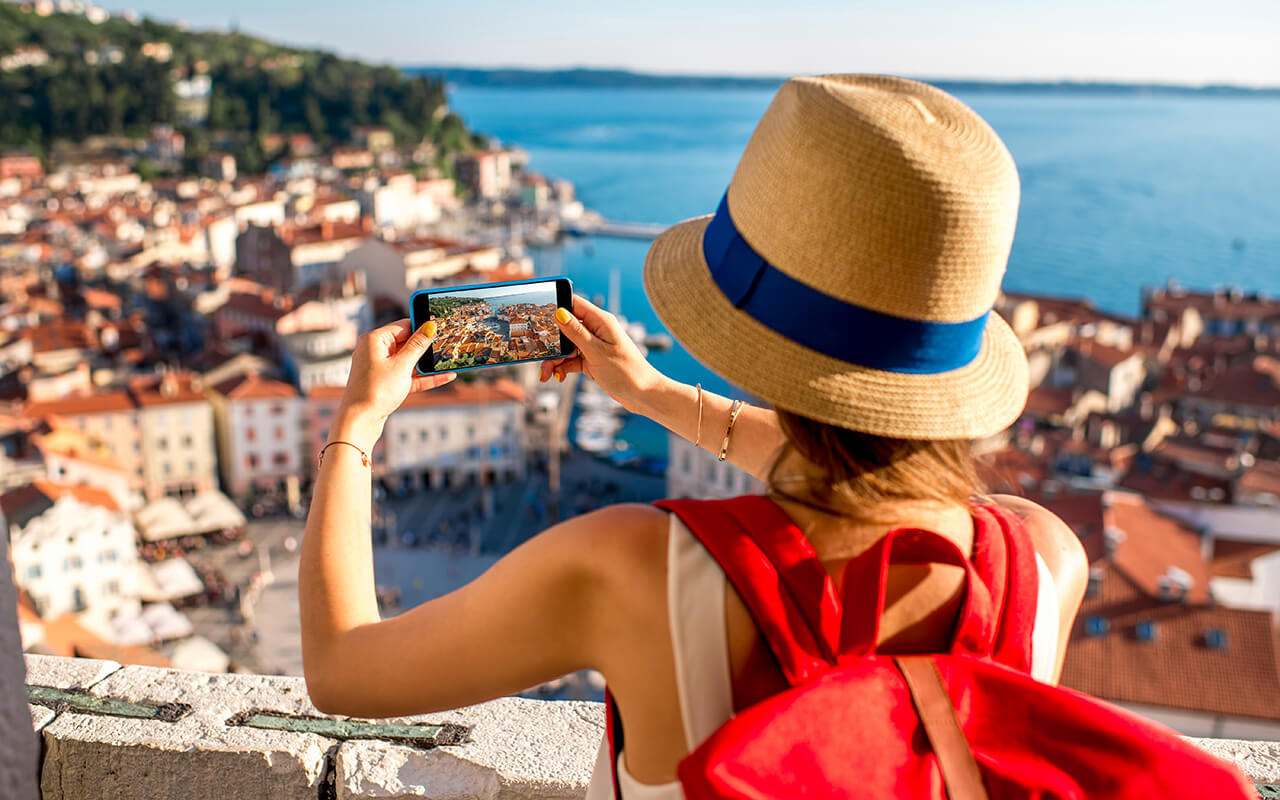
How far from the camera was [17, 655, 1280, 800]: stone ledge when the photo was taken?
1.24 m

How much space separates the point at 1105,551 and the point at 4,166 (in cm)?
4389

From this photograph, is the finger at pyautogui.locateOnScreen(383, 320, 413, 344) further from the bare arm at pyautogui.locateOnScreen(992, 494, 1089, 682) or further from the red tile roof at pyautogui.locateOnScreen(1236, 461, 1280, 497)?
the red tile roof at pyautogui.locateOnScreen(1236, 461, 1280, 497)

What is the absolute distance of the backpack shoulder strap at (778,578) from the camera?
2.02 feet

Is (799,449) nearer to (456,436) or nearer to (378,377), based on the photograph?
(378,377)

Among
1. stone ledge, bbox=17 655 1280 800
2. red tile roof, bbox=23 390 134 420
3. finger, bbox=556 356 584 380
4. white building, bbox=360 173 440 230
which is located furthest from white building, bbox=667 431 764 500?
white building, bbox=360 173 440 230

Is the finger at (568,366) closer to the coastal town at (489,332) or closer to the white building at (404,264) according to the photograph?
the coastal town at (489,332)

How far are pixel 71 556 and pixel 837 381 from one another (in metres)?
12.6

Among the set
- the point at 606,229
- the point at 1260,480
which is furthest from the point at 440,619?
the point at 606,229

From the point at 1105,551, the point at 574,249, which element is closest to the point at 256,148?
the point at 574,249

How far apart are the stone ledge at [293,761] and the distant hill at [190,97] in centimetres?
4694

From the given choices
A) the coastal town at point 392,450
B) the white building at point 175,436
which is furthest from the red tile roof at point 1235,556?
the white building at point 175,436

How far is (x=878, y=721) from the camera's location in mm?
610

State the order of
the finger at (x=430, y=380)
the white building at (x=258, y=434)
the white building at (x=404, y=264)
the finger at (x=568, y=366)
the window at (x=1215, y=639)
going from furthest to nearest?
1. the white building at (x=404, y=264)
2. the white building at (x=258, y=434)
3. the window at (x=1215, y=639)
4. the finger at (x=568, y=366)
5. the finger at (x=430, y=380)

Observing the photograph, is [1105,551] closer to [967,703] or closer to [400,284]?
[967,703]
